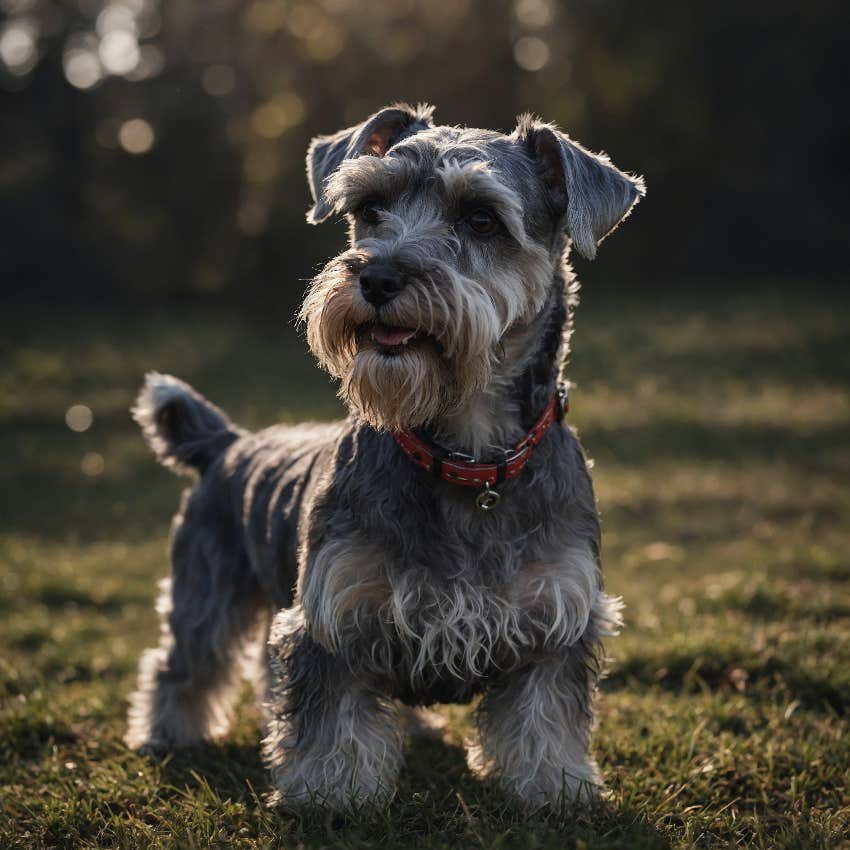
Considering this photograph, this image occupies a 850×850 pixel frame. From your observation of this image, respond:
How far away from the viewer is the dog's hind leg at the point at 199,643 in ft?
16.6

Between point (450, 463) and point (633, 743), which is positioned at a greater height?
point (450, 463)

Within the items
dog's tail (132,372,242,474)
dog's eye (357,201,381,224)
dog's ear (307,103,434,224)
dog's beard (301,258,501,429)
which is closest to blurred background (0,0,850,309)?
dog's tail (132,372,242,474)

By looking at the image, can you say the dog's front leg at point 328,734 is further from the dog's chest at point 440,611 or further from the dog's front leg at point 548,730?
the dog's front leg at point 548,730

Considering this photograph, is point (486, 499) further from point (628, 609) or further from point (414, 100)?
point (414, 100)

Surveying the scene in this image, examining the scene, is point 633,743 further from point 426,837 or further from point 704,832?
point 426,837

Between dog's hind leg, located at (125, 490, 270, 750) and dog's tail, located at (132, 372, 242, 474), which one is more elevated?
dog's tail, located at (132, 372, 242, 474)

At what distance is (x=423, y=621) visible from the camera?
382cm

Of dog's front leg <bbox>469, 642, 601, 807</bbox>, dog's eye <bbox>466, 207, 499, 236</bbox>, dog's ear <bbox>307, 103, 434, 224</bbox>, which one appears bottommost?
dog's front leg <bbox>469, 642, 601, 807</bbox>

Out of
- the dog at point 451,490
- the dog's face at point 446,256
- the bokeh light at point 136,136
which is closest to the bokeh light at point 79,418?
the dog at point 451,490

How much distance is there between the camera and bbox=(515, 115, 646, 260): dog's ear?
4117mm

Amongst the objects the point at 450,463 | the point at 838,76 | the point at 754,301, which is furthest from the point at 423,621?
the point at 838,76

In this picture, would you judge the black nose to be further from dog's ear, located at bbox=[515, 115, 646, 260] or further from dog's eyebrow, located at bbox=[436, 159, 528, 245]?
dog's ear, located at bbox=[515, 115, 646, 260]

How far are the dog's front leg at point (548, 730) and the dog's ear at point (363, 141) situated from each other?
222 cm

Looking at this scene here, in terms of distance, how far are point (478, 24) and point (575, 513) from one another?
21.1 meters
